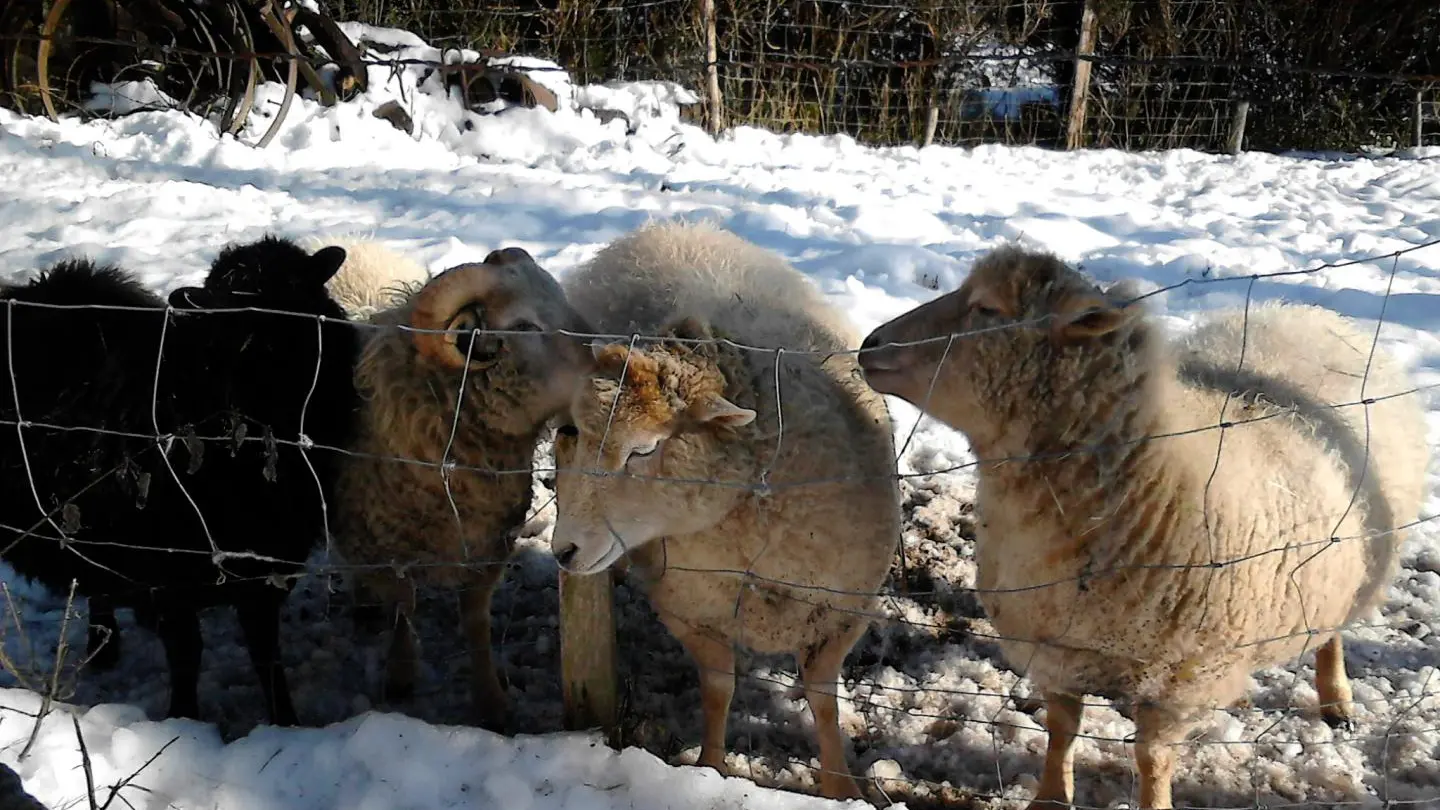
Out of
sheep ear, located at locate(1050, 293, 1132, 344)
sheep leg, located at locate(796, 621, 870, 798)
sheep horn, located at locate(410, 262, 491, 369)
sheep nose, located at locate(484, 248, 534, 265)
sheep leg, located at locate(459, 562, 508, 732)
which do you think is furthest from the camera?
sheep leg, located at locate(459, 562, 508, 732)

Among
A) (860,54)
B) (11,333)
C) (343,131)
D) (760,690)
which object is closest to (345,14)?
(343,131)

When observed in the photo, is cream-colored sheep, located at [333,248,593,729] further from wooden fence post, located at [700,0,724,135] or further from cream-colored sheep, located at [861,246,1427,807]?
wooden fence post, located at [700,0,724,135]

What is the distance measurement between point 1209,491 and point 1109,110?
1008 centimetres

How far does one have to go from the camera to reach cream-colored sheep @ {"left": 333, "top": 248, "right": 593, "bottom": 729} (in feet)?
9.32

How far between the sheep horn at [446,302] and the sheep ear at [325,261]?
41cm

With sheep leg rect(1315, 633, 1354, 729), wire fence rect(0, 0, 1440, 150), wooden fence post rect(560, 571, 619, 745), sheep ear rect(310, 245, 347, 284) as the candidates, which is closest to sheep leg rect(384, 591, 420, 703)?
wooden fence post rect(560, 571, 619, 745)

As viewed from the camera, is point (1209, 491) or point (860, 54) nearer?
point (1209, 491)

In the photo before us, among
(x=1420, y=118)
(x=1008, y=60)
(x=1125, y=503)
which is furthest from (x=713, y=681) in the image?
(x=1420, y=118)

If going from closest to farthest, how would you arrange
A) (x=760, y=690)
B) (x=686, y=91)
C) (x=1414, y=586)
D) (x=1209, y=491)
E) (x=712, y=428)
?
(x=1209, y=491)
(x=712, y=428)
(x=760, y=690)
(x=1414, y=586)
(x=686, y=91)

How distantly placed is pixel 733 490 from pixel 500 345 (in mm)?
798

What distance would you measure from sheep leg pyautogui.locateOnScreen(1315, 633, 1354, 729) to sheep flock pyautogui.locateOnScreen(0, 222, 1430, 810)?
0.01m

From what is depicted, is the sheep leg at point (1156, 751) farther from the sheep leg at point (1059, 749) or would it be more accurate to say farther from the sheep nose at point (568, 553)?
the sheep nose at point (568, 553)

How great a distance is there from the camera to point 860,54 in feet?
38.2

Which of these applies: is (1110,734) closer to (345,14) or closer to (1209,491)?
(1209,491)
